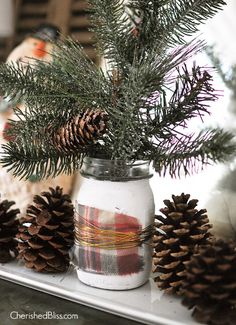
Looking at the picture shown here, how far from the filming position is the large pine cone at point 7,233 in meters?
0.60

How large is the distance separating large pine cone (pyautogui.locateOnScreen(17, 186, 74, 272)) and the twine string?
0.14ft

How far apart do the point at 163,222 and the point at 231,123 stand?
193 mm

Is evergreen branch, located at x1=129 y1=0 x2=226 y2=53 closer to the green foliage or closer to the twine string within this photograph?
the green foliage

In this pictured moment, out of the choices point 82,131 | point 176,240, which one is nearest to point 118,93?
point 82,131

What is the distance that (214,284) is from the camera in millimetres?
425

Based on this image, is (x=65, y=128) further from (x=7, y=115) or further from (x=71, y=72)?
(x=7, y=115)

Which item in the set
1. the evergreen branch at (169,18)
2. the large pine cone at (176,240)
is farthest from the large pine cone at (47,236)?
the evergreen branch at (169,18)

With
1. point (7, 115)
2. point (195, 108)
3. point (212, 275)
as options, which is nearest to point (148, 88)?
point (195, 108)

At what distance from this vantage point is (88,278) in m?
0.53

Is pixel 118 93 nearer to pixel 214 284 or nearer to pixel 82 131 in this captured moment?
pixel 82 131

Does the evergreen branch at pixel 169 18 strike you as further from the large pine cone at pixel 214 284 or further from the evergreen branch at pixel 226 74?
the large pine cone at pixel 214 284

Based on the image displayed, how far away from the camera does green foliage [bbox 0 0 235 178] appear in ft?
1.65

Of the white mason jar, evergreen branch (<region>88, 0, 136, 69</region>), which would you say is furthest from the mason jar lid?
evergreen branch (<region>88, 0, 136, 69</region>)

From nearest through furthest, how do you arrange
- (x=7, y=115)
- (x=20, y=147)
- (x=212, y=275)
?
1. (x=212, y=275)
2. (x=20, y=147)
3. (x=7, y=115)
